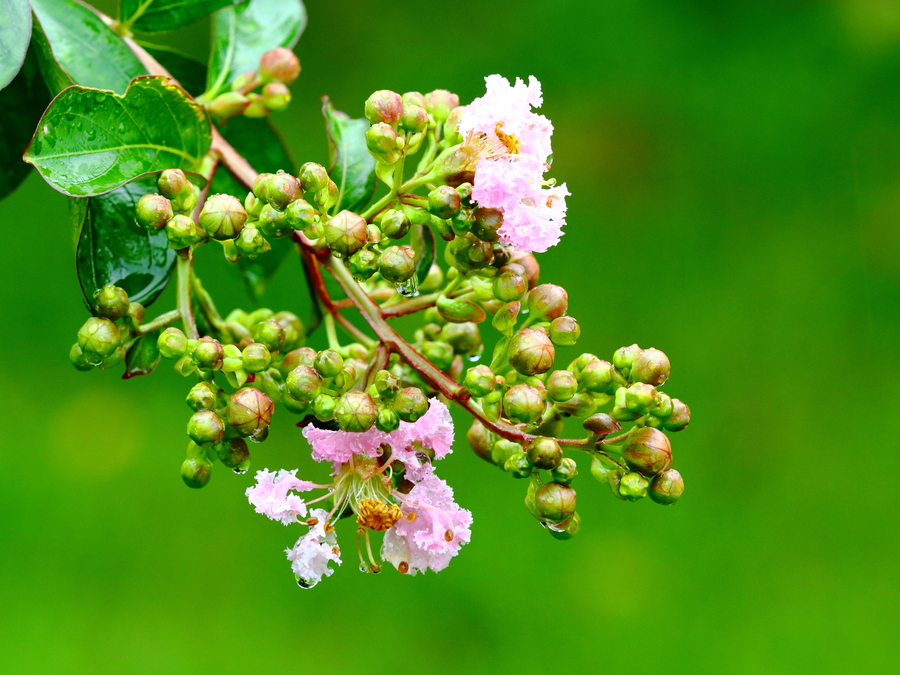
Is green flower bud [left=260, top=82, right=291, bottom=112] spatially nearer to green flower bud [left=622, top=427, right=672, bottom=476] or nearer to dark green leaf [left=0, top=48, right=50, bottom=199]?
dark green leaf [left=0, top=48, right=50, bottom=199]

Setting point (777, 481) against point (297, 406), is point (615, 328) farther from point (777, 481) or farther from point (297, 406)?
point (297, 406)

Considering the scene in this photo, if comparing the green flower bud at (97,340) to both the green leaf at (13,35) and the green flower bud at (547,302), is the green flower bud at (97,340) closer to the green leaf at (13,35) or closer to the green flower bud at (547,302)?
the green leaf at (13,35)

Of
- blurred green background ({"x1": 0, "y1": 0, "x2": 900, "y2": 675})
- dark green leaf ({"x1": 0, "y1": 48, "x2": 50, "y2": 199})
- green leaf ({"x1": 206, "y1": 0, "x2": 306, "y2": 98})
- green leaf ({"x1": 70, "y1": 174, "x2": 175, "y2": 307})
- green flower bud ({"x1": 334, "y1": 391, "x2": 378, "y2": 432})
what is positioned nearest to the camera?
green flower bud ({"x1": 334, "y1": 391, "x2": 378, "y2": 432})

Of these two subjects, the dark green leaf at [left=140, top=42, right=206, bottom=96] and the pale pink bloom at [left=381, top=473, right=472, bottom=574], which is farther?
the dark green leaf at [left=140, top=42, right=206, bottom=96]

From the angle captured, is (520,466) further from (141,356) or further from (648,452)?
(141,356)

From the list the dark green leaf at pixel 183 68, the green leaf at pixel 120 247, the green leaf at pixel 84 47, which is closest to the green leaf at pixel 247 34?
the dark green leaf at pixel 183 68

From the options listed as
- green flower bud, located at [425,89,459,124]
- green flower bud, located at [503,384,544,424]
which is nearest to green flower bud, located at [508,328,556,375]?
green flower bud, located at [503,384,544,424]

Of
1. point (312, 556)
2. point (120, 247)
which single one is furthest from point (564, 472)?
point (120, 247)
